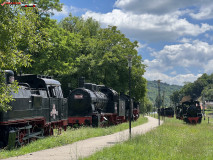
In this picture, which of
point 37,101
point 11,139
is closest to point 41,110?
point 37,101

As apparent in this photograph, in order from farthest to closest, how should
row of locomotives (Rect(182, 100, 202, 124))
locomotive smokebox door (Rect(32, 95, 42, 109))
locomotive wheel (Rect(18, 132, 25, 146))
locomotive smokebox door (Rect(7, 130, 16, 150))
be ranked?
row of locomotives (Rect(182, 100, 202, 124)), locomotive smokebox door (Rect(32, 95, 42, 109)), locomotive wheel (Rect(18, 132, 25, 146)), locomotive smokebox door (Rect(7, 130, 16, 150))

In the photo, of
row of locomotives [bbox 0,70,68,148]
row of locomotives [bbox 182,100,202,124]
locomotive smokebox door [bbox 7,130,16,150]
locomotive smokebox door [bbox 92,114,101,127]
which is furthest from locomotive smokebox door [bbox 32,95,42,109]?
row of locomotives [bbox 182,100,202,124]

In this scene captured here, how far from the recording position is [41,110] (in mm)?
16656

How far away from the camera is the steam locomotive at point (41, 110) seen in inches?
551

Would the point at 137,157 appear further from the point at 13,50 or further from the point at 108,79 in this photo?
the point at 108,79

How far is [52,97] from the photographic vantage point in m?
18.9

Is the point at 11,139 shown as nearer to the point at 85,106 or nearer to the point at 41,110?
the point at 41,110

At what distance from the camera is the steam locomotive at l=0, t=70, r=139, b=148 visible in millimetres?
14008

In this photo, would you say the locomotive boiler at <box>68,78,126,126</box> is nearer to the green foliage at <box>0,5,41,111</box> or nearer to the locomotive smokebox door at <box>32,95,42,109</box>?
the locomotive smokebox door at <box>32,95,42,109</box>

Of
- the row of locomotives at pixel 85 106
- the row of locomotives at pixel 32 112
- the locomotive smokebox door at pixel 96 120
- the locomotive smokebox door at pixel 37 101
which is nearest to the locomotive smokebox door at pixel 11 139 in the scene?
the row of locomotives at pixel 32 112

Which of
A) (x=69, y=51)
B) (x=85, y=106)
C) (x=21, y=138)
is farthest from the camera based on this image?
(x=69, y=51)

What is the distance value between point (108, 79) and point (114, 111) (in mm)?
11549

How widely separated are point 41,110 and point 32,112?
3.66ft

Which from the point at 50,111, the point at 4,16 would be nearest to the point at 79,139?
the point at 50,111
